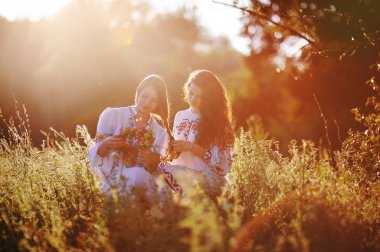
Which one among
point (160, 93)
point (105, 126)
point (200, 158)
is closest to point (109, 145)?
point (105, 126)

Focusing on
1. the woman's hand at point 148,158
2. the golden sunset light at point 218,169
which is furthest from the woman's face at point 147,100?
the woman's hand at point 148,158

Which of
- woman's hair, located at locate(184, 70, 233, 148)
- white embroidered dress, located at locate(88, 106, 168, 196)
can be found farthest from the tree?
white embroidered dress, located at locate(88, 106, 168, 196)

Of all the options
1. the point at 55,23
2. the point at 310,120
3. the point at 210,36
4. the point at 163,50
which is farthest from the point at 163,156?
the point at 210,36

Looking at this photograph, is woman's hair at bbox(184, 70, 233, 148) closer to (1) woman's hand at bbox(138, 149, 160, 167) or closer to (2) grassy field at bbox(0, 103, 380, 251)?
(2) grassy field at bbox(0, 103, 380, 251)

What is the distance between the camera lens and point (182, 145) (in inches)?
185

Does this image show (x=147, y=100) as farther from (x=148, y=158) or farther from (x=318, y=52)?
(x=318, y=52)

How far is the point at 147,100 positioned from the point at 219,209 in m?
1.28

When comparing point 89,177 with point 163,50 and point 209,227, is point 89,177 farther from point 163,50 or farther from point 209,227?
point 163,50

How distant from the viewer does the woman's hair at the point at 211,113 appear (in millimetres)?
4895

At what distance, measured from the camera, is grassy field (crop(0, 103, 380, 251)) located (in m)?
2.90

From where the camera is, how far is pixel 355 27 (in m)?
5.26

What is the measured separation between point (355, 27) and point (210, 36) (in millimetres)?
28479

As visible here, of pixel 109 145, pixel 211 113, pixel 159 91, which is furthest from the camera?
pixel 211 113

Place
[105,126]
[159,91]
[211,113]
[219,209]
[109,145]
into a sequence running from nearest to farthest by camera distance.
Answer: [219,209] → [109,145] → [105,126] → [159,91] → [211,113]
